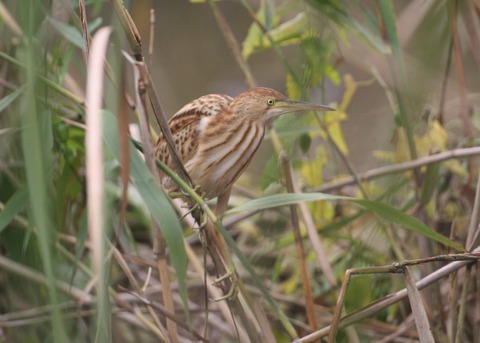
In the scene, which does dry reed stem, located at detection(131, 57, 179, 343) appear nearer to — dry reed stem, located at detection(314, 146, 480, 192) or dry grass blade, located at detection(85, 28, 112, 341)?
dry grass blade, located at detection(85, 28, 112, 341)

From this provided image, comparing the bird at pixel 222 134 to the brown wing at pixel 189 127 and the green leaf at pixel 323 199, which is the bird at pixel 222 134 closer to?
the brown wing at pixel 189 127

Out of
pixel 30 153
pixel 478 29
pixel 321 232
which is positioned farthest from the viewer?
pixel 321 232

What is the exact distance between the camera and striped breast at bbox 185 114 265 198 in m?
1.47

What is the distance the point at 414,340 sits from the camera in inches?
69.0

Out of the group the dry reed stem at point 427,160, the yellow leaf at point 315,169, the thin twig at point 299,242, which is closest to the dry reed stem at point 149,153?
the thin twig at point 299,242

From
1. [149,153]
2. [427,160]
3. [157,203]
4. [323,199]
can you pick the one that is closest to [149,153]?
[149,153]

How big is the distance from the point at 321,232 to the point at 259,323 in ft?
2.10

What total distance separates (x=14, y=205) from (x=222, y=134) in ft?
1.31

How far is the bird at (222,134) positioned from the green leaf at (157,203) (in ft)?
1.20

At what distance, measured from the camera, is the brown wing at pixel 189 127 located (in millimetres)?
1519

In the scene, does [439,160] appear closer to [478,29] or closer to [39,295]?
[478,29]

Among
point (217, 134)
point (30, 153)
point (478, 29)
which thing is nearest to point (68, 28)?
point (217, 134)

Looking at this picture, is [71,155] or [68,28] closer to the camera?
[68,28]

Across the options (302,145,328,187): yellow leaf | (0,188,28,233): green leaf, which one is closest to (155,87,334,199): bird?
(0,188,28,233): green leaf
